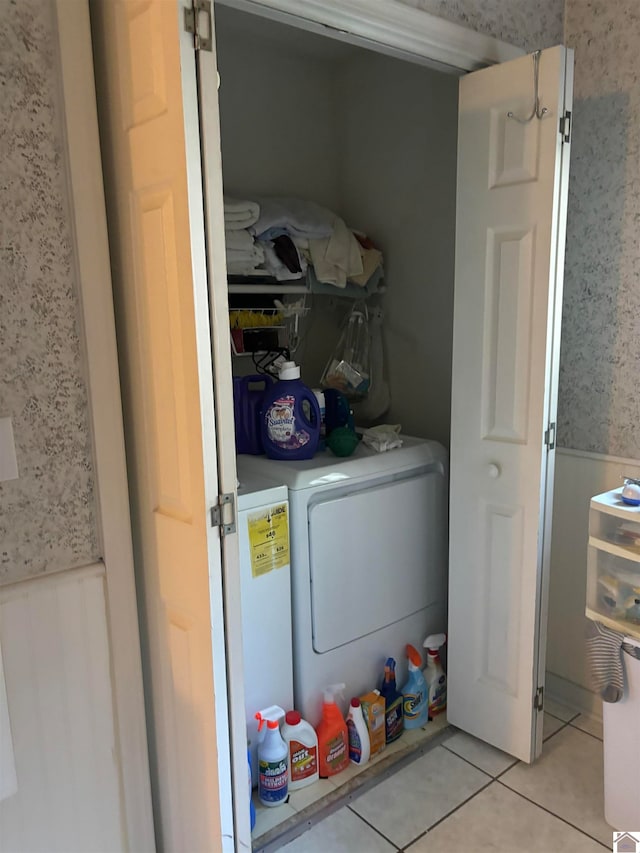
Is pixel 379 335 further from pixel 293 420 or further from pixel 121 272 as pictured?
pixel 121 272

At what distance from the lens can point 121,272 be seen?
4.50 ft

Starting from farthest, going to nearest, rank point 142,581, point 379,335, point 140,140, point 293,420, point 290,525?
1. point 379,335
2. point 293,420
3. point 290,525
4. point 142,581
5. point 140,140

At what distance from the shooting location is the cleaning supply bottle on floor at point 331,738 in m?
2.01

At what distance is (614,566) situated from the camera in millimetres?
1737

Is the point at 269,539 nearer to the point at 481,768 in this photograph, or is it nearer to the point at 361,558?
the point at 361,558

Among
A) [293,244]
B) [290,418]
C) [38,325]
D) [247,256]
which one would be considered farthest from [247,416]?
[38,325]

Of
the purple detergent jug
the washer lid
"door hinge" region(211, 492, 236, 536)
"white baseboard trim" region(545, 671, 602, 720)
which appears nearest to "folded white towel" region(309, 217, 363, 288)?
the purple detergent jug

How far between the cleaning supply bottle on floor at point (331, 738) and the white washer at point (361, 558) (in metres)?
0.05

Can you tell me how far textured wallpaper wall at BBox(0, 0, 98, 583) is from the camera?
1.24 meters

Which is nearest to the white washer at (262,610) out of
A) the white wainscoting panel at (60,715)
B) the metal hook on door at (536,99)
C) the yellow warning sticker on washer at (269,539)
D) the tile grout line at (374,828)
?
the yellow warning sticker on washer at (269,539)

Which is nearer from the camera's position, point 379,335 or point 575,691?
point 575,691

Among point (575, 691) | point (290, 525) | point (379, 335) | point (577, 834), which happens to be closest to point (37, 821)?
point (290, 525)

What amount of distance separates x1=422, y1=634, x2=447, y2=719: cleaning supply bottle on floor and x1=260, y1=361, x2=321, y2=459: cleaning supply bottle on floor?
835mm

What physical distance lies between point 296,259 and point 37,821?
1855mm
